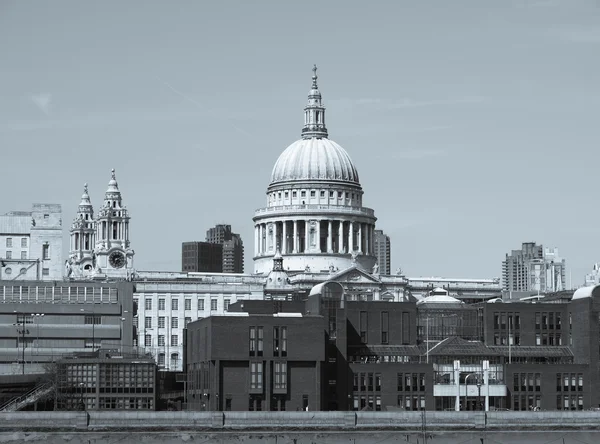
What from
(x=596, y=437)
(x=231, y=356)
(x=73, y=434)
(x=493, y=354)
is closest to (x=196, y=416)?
(x=73, y=434)

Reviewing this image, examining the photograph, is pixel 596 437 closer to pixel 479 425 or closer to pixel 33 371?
pixel 479 425

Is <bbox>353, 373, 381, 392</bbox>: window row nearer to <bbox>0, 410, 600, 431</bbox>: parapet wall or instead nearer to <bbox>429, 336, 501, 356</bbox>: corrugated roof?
<bbox>429, 336, 501, 356</bbox>: corrugated roof

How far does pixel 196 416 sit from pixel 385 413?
1721 centimetres

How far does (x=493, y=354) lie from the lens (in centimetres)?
19725

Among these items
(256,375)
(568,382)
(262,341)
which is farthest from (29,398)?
(568,382)

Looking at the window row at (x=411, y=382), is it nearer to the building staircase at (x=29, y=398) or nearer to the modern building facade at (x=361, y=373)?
the modern building facade at (x=361, y=373)

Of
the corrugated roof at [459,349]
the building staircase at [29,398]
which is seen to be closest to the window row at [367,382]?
the corrugated roof at [459,349]

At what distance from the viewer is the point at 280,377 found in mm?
182875

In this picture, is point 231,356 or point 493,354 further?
point 493,354

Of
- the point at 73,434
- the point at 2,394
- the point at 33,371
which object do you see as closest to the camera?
the point at 73,434

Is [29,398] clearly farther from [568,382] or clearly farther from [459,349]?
[568,382]

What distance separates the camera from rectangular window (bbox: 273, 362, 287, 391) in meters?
182

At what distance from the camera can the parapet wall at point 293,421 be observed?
155 m

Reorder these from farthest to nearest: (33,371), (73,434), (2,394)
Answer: (33,371)
(2,394)
(73,434)
